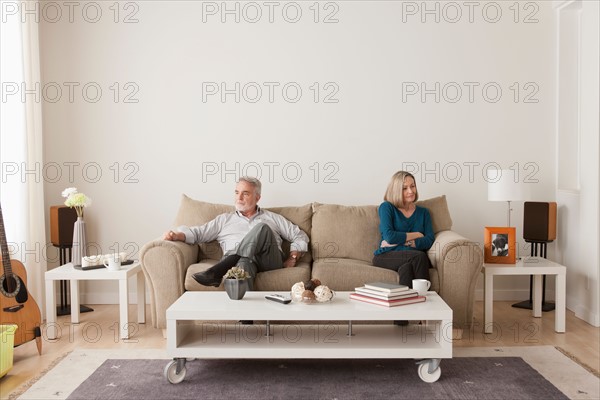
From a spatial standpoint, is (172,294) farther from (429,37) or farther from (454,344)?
(429,37)

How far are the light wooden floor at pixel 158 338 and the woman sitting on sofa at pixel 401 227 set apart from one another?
0.67 m

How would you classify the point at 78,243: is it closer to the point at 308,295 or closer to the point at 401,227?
the point at 308,295

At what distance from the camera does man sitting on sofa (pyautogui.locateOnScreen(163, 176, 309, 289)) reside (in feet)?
14.4

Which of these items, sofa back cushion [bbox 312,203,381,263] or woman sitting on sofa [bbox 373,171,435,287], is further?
sofa back cushion [bbox 312,203,381,263]

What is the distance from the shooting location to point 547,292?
5551mm

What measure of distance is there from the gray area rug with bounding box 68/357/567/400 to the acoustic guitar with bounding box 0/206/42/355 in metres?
0.56

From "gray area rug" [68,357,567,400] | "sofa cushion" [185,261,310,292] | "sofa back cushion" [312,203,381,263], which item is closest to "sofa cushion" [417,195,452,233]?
"sofa back cushion" [312,203,381,263]

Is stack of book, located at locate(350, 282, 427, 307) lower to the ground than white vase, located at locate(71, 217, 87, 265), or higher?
lower

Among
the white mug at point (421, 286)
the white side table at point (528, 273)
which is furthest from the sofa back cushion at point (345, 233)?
the white mug at point (421, 286)

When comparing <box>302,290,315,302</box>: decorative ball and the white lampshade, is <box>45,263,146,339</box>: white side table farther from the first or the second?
the white lampshade

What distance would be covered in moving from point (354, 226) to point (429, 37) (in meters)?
1.73

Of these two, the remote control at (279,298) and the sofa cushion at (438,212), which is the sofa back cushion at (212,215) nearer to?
the sofa cushion at (438,212)

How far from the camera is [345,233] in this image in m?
4.93

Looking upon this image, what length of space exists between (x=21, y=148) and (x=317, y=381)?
2817 millimetres
